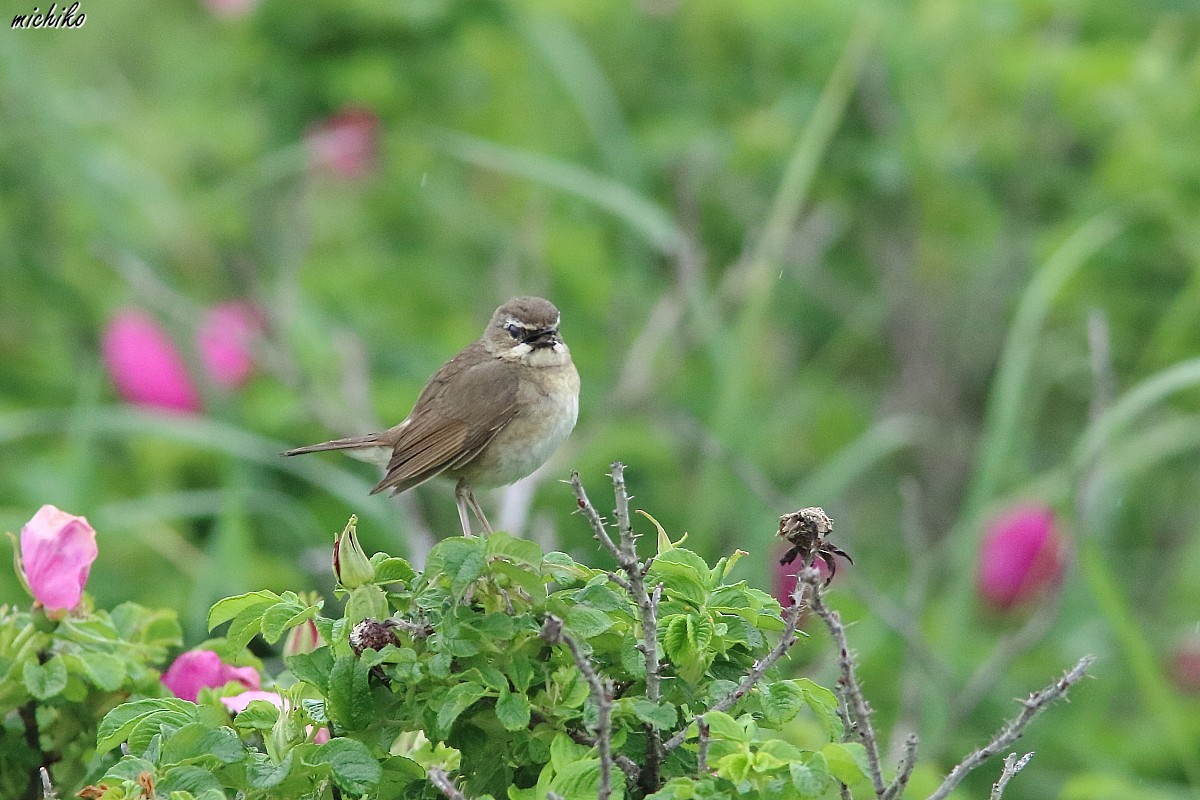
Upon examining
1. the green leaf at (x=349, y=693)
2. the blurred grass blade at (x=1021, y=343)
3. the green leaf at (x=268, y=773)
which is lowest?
Result: the green leaf at (x=268, y=773)

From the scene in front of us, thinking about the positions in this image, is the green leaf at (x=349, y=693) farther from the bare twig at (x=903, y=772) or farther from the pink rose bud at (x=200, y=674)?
the bare twig at (x=903, y=772)

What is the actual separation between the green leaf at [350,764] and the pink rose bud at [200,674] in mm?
488

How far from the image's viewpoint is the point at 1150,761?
443cm

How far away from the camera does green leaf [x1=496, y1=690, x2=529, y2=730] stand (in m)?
1.61

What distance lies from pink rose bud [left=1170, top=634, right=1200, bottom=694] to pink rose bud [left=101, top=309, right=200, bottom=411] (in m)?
3.17

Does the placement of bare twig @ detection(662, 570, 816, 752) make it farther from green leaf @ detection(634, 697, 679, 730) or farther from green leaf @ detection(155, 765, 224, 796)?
green leaf @ detection(155, 765, 224, 796)

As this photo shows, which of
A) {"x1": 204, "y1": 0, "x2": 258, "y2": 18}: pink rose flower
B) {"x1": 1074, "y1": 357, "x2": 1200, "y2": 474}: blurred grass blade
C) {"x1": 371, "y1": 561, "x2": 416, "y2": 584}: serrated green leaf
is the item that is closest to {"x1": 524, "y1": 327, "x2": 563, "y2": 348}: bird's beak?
{"x1": 1074, "y1": 357, "x2": 1200, "y2": 474}: blurred grass blade

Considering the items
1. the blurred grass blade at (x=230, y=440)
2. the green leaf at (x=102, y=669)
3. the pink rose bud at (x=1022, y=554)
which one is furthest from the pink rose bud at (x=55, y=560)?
the pink rose bud at (x=1022, y=554)

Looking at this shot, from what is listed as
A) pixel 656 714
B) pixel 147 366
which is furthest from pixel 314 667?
pixel 147 366

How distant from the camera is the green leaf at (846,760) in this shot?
1606 mm

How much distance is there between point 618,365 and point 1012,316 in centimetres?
171

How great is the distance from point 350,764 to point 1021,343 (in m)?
3.23

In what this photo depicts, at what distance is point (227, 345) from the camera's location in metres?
5.11

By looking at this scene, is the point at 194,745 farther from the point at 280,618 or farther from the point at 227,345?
the point at 227,345
